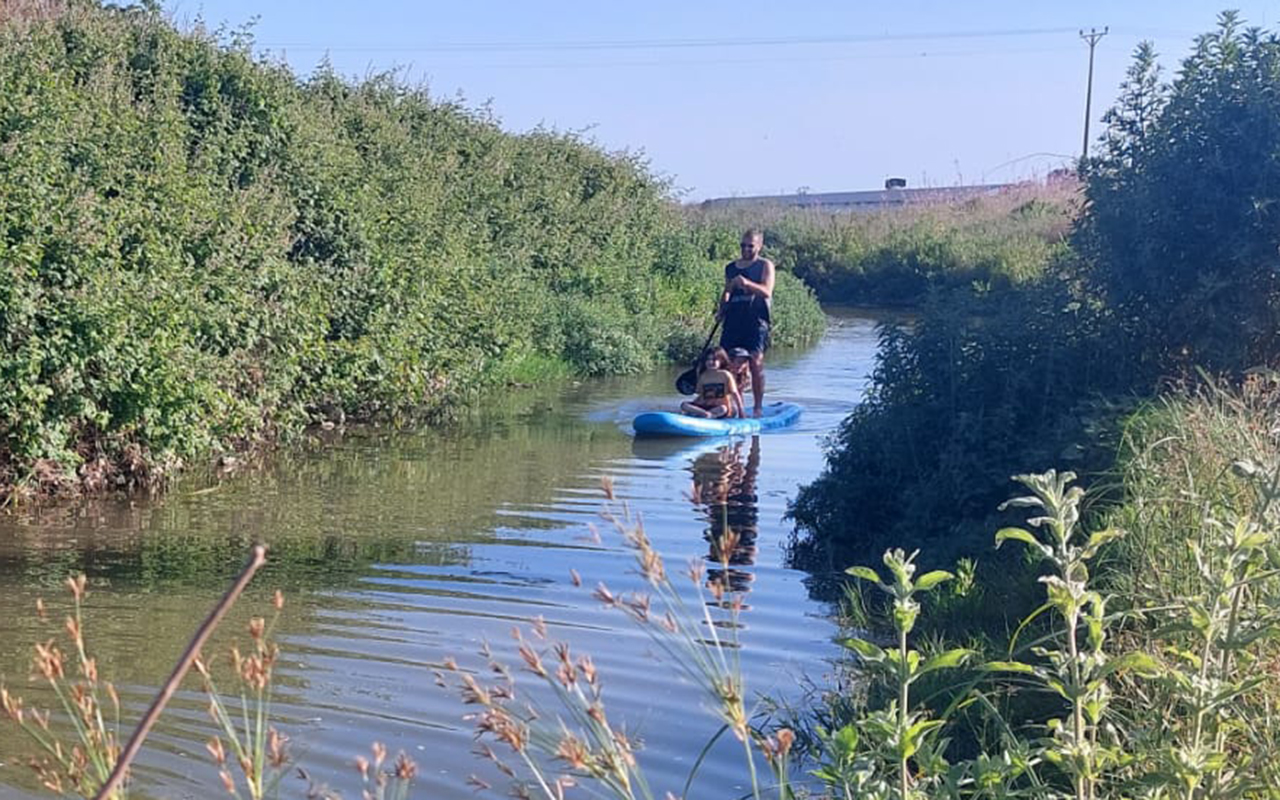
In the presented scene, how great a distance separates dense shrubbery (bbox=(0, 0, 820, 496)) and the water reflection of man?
3.77 meters

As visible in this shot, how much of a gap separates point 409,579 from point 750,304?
28.9 feet

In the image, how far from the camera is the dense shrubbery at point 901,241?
4253 cm

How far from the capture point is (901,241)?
46.2m

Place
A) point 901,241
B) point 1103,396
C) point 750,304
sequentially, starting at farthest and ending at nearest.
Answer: point 901,241, point 750,304, point 1103,396

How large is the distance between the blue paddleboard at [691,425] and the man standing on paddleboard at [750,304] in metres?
0.63

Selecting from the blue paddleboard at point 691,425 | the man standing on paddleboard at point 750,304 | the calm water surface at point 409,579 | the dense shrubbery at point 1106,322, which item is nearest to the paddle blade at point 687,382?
the man standing on paddleboard at point 750,304

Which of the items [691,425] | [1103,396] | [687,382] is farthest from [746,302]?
[1103,396]

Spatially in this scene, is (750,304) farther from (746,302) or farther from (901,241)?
(901,241)

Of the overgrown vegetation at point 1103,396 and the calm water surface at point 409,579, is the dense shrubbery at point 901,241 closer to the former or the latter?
the calm water surface at point 409,579

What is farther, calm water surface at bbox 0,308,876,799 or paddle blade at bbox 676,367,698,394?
paddle blade at bbox 676,367,698,394

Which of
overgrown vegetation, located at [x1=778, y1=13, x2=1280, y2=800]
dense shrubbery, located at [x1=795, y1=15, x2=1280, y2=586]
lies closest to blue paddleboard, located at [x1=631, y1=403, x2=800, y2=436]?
overgrown vegetation, located at [x1=778, y1=13, x2=1280, y2=800]

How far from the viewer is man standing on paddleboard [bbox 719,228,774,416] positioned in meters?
16.7

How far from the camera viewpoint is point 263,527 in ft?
34.5

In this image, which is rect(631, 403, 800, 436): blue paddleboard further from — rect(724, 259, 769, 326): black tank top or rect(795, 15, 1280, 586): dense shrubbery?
rect(795, 15, 1280, 586): dense shrubbery
